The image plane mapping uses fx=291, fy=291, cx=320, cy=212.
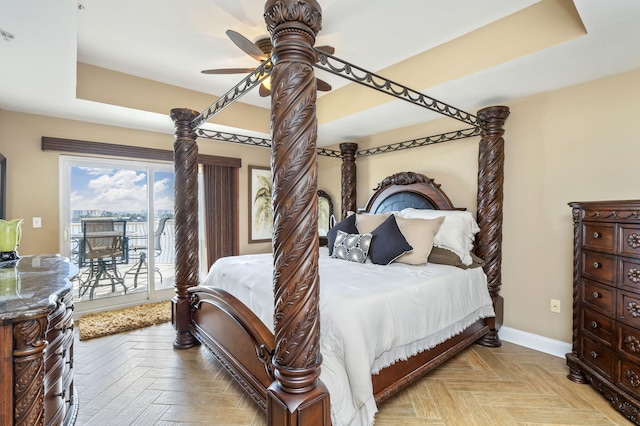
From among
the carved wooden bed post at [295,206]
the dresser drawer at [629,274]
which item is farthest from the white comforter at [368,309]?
→ the dresser drawer at [629,274]

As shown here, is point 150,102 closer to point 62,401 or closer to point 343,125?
point 343,125

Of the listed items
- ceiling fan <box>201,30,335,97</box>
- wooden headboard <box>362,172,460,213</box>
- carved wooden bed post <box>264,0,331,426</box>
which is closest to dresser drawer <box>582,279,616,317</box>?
wooden headboard <box>362,172,460,213</box>

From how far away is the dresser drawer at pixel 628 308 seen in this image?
174 centimetres

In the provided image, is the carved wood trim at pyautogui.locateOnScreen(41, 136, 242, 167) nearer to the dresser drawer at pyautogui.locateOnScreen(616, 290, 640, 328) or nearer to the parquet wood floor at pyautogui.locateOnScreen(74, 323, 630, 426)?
the parquet wood floor at pyautogui.locateOnScreen(74, 323, 630, 426)

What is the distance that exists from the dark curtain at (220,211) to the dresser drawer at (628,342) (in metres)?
4.36

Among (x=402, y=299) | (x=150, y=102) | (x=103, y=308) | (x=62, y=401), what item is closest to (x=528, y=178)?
(x=402, y=299)

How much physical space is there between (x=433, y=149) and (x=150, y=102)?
11.1ft

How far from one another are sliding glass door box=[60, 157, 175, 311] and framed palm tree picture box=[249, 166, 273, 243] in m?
1.22

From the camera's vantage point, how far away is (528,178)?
2.80m

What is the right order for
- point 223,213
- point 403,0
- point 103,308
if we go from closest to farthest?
point 403,0
point 103,308
point 223,213

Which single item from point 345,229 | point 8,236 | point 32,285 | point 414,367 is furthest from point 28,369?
point 345,229

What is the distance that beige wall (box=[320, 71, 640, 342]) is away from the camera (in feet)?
7.59

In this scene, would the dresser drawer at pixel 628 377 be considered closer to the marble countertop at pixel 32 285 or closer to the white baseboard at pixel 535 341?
the white baseboard at pixel 535 341

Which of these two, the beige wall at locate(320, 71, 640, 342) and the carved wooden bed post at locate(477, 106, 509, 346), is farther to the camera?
the carved wooden bed post at locate(477, 106, 509, 346)
